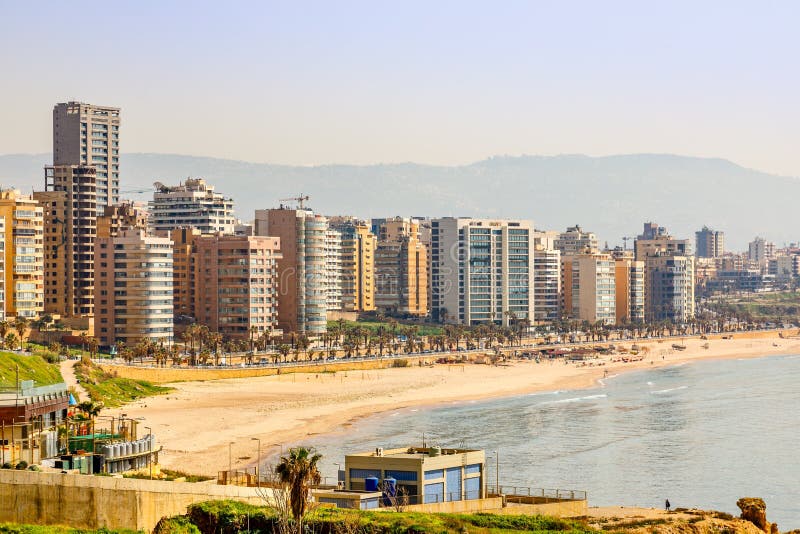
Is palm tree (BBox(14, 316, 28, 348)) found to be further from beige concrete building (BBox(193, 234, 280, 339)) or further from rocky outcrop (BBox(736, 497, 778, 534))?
rocky outcrop (BBox(736, 497, 778, 534))

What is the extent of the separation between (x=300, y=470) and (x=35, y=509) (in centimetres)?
704

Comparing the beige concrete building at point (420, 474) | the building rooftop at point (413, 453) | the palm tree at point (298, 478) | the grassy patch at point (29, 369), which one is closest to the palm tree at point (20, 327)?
the grassy patch at point (29, 369)

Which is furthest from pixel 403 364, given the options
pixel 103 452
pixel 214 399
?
pixel 103 452

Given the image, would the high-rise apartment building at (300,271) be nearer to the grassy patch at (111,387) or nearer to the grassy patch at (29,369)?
the grassy patch at (111,387)

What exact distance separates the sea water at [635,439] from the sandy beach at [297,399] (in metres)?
4.20

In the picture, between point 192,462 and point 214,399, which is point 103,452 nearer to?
point 192,462

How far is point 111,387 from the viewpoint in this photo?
104375 mm

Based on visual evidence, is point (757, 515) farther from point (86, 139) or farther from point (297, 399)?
point (86, 139)

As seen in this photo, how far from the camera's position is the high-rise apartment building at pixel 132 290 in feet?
462

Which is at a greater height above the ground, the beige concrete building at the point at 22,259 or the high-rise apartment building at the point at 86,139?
the high-rise apartment building at the point at 86,139

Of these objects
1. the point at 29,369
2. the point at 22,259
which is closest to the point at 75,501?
the point at 29,369

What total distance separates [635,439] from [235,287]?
260 feet

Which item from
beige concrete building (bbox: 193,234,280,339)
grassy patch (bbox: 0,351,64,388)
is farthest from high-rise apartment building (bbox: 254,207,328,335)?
grassy patch (bbox: 0,351,64,388)

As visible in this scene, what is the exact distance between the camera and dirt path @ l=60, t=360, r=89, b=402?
91.3 meters
